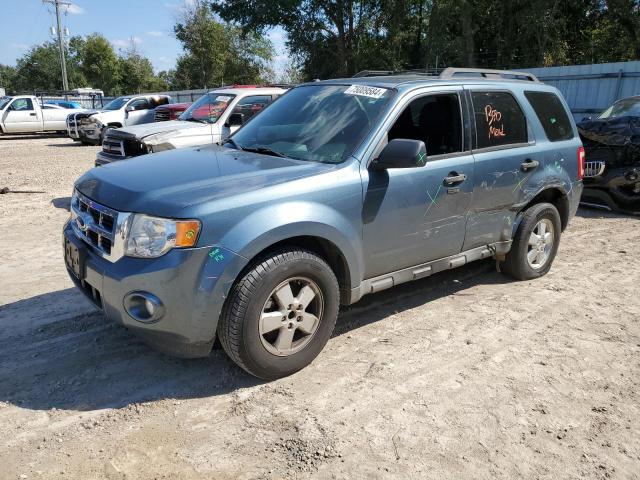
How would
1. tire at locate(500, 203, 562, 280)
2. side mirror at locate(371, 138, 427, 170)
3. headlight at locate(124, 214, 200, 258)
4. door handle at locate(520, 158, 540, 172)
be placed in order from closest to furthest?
1. headlight at locate(124, 214, 200, 258)
2. side mirror at locate(371, 138, 427, 170)
3. door handle at locate(520, 158, 540, 172)
4. tire at locate(500, 203, 562, 280)

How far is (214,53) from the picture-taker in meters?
47.3

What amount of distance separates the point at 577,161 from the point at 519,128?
96 centimetres

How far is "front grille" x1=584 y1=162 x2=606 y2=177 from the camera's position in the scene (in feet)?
26.2

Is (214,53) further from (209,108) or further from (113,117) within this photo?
(209,108)

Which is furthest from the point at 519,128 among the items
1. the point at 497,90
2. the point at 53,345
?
the point at 53,345

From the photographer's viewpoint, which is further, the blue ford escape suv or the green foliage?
the green foliage

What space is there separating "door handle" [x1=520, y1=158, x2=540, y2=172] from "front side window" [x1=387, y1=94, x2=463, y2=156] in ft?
2.62

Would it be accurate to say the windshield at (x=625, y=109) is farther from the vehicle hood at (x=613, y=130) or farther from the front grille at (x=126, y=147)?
the front grille at (x=126, y=147)

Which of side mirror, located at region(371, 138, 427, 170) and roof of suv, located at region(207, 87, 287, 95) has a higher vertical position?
roof of suv, located at region(207, 87, 287, 95)

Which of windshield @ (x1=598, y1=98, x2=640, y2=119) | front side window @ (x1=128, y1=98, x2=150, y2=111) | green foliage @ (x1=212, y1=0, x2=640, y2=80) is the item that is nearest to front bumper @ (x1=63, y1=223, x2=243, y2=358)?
windshield @ (x1=598, y1=98, x2=640, y2=119)

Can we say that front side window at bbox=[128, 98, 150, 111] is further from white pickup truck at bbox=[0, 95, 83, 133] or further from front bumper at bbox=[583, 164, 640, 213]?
front bumper at bbox=[583, 164, 640, 213]

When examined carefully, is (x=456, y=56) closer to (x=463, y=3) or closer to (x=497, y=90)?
(x=463, y=3)

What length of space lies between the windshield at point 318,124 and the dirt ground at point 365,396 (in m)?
1.42

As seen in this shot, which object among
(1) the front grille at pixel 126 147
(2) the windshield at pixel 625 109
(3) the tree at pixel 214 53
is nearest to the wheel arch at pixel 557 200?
(2) the windshield at pixel 625 109
